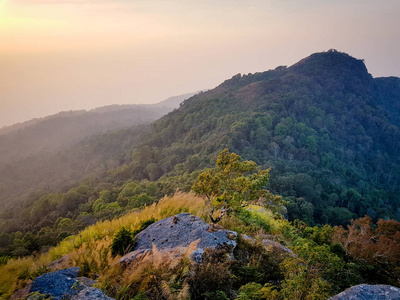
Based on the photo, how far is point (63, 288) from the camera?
3.76 m

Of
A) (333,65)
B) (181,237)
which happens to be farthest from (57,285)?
(333,65)

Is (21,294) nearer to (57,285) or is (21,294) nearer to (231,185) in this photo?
(57,285)

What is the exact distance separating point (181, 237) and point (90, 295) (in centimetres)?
263

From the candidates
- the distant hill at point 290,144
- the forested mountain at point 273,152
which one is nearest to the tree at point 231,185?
the forested mountain at point 273,152

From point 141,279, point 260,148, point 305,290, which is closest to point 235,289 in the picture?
point 305,290

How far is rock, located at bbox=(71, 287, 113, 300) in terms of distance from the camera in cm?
348

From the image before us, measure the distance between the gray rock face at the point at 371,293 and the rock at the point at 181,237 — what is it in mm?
2536

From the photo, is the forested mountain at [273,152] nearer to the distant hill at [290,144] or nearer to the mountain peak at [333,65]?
the distant hill at [290,144]

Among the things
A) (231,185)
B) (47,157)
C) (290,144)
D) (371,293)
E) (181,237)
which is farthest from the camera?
(47,157)

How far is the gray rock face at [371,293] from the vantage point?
10.3 feet

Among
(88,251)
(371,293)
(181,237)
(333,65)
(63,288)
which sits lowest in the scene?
(181,237)

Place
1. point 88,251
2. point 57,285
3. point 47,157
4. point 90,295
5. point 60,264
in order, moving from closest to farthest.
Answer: point 90,295 < point 57,285 < point 60,264 < point 88,251 < point 47,157

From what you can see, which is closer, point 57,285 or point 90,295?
point 90,295

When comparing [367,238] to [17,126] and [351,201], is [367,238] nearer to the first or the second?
[351,201]
